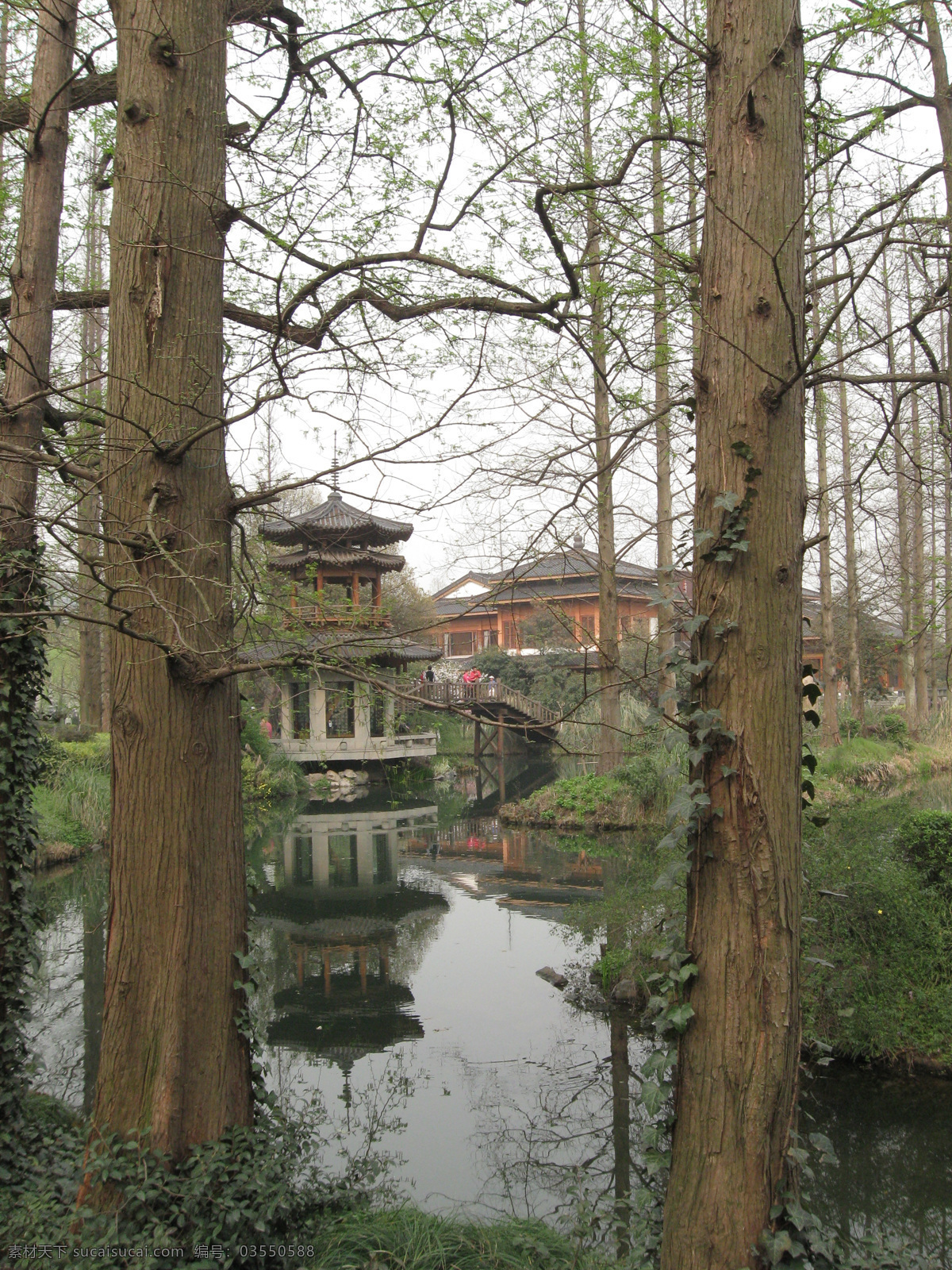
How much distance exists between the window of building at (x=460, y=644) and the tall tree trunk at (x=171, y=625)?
30723 mm

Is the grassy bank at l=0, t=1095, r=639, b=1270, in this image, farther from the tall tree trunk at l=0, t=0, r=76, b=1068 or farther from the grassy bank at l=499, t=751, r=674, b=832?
the grassy bank at l=499, t=751, r=674, b=832

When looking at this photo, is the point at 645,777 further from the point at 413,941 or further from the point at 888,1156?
the point at 888,1156

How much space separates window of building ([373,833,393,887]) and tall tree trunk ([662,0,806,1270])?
29.0 feet

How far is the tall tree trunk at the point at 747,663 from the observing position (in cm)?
206

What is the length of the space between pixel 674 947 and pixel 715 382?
1.48 m

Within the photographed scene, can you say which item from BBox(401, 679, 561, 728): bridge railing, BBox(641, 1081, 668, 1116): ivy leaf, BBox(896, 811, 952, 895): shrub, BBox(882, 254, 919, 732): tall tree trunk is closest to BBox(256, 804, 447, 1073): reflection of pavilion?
BBox(896, 811, 952, 895): shrub

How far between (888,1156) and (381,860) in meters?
8.26

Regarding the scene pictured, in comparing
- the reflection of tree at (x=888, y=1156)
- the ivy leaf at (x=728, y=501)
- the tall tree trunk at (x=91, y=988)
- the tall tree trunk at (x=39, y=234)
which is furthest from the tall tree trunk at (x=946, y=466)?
the tall tree trunk at (x=91, y=988)

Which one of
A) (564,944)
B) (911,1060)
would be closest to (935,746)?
(564,944)

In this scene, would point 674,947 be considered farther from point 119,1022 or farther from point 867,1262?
point 119,1022

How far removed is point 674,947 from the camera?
7.50 ft

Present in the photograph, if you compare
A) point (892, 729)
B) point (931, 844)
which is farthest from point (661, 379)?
point (892, 729)

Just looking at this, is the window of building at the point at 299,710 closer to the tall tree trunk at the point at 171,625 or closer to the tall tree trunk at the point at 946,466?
the tall tree trunk at the point at 171,625

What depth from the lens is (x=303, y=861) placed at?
11.9 m
